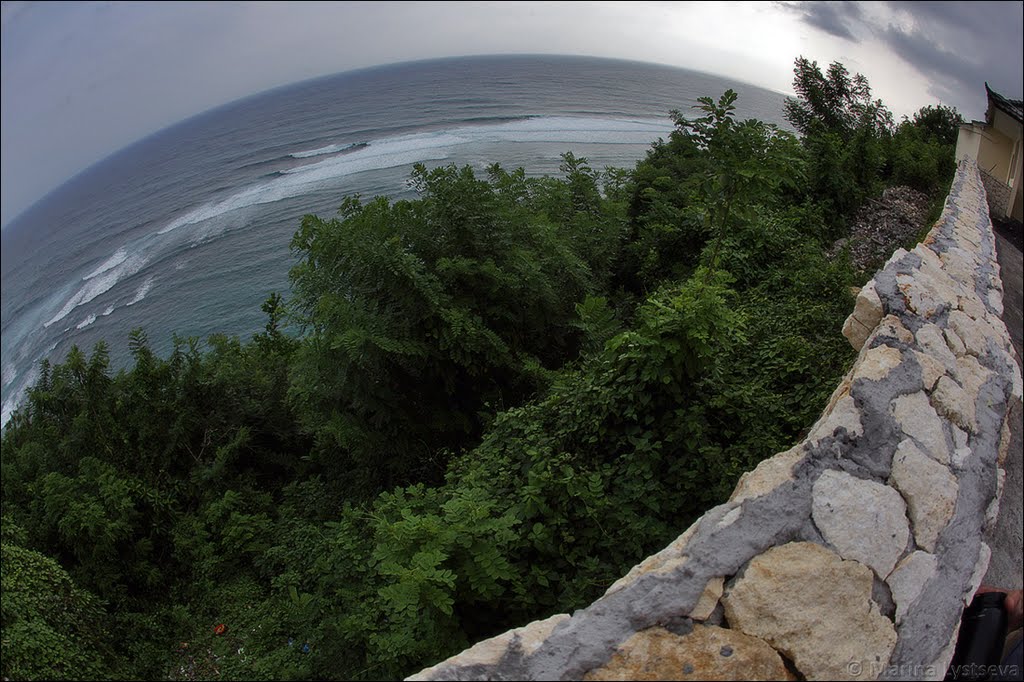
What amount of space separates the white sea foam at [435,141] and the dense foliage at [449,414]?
1.12 metres

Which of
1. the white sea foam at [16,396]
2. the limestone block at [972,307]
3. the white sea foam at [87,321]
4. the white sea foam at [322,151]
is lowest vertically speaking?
the white sea foam at [16,396]

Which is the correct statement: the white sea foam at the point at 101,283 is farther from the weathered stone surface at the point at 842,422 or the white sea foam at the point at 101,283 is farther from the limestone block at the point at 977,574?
the limestone block at the point at 977,574

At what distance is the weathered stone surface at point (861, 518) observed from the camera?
1637mm

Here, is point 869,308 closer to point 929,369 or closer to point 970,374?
point 970,374

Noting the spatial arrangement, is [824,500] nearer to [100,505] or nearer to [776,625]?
[776,625]

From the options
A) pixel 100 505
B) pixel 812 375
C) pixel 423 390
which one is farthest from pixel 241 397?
pixel 812 375

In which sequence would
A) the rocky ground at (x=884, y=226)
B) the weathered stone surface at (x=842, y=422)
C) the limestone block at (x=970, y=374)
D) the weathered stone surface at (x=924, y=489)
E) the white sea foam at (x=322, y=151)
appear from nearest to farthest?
the weathered stone surface at (x=924, y=489) < the weathered stone surface at (x=842, y=422) < the limestone block at (x=970, y=374) < the rocky ground at (x=884, y=226) < the white sea foam at (x=322, y=151)

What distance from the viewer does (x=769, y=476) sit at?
186 centimetres

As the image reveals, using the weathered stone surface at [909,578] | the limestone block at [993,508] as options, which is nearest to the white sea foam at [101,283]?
Result: the weathered stone surface at [909,578]

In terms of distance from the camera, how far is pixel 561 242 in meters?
5.93

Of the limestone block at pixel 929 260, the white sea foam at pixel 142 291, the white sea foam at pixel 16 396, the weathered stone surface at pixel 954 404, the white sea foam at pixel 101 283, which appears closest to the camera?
the weathered stone surface at pixel 954 404

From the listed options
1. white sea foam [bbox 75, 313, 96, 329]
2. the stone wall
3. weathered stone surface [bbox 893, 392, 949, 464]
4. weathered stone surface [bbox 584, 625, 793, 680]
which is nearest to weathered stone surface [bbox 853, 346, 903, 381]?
the stone wall

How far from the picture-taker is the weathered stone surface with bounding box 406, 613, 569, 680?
4.73 ft

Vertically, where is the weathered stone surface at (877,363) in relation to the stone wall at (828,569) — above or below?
above
